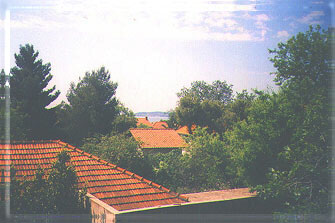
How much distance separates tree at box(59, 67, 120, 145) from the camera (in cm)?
2384

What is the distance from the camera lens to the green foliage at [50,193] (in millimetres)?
5180

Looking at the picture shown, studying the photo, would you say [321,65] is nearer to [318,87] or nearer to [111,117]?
[318,87]

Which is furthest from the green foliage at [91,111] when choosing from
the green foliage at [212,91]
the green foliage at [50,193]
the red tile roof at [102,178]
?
the green foliage at [50,193]

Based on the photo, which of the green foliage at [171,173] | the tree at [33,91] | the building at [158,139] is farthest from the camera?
the building at [158,139]

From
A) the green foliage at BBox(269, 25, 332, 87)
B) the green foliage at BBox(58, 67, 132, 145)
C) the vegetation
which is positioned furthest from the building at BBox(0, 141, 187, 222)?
the green foliage at BBox(58, 67, 132, 145)

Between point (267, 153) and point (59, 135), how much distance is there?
15820 millimetres

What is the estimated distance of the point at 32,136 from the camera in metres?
19.6

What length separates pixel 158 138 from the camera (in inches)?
900

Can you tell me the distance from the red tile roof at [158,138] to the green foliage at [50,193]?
52.3ft

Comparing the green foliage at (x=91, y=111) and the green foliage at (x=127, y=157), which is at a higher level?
the green foliage at (x=91, y=111)

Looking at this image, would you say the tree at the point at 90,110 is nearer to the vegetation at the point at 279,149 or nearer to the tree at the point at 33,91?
the tree at the point at 33,91

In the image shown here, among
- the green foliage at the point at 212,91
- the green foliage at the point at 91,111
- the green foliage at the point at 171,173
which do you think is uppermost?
the green foliage at the point at 212,91

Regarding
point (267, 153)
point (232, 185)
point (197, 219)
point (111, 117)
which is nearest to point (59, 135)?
point (111, 117)

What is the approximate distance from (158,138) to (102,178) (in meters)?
15.3
